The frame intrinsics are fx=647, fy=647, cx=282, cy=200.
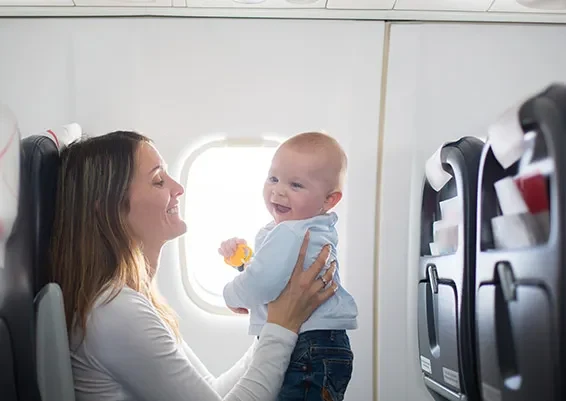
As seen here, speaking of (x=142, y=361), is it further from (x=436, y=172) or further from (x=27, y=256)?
(x=436, y=172)

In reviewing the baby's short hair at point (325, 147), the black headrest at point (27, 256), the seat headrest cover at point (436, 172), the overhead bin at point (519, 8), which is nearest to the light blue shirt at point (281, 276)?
the baby's short hair at point (325, 147)

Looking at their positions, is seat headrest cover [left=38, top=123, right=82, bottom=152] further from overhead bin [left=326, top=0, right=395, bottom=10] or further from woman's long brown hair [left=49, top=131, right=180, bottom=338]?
overhead bin [left=326, top=0, right=395, bottom=10]

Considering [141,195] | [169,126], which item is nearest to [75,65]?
[169,126]

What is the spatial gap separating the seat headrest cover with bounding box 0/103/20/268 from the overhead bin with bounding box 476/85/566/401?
3.37ft

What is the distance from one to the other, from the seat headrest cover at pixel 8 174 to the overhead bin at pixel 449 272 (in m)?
1.04

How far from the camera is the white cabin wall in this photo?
6.57 feet

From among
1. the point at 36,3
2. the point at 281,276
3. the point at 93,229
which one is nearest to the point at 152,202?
the point at 93,229

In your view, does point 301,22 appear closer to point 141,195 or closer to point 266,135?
point 266,135

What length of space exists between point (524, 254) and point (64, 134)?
4.05 feet

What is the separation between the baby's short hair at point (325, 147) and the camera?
5.68ft

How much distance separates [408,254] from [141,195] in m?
0.84

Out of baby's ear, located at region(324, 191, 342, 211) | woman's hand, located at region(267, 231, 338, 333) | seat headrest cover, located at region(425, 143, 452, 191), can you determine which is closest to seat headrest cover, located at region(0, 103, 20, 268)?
woman's hand, located at region(267, 231, 338, 333)

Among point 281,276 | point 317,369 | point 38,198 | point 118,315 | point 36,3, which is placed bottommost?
point 317,369

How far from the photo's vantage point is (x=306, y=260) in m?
1.71
